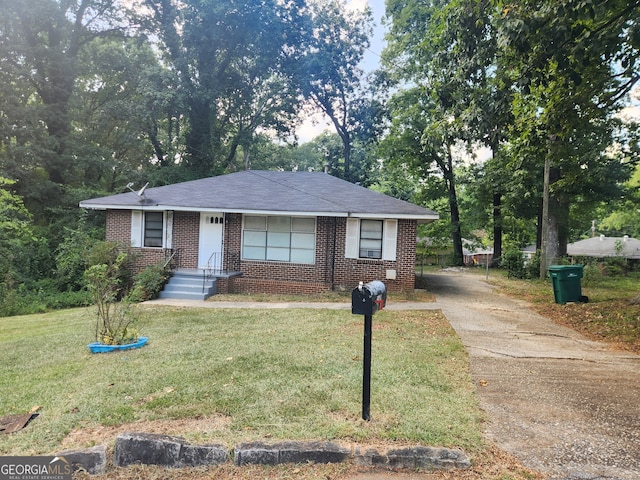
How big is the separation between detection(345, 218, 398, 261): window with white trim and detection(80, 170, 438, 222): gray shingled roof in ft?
1.74

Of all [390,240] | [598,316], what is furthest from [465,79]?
[598,316]

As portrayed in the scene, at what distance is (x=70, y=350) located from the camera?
20.5 feet

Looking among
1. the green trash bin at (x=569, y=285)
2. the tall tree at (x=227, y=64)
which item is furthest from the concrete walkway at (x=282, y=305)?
the tall tree at (x=227, y=64)

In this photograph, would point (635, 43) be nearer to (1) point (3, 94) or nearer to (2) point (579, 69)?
(2) point (579, 69)

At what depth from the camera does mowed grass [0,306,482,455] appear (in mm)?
3232

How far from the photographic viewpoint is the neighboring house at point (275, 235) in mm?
12211

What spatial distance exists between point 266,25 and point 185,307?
67.4 ft

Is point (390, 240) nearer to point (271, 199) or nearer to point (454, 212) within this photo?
point (271, 199)

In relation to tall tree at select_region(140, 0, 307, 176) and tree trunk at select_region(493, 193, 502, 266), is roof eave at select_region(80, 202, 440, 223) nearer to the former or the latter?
tall tree at select_region(140, 0, 307, 176)

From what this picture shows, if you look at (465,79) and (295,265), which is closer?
(465,79)

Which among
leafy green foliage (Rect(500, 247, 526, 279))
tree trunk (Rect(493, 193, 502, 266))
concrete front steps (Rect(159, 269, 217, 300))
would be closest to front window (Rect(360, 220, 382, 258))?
concrete front steps (Rect(159, 269, 217, 300))

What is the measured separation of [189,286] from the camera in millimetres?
11742

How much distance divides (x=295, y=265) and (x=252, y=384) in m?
8.54

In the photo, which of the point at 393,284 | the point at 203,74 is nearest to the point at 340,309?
the point at 393,284
